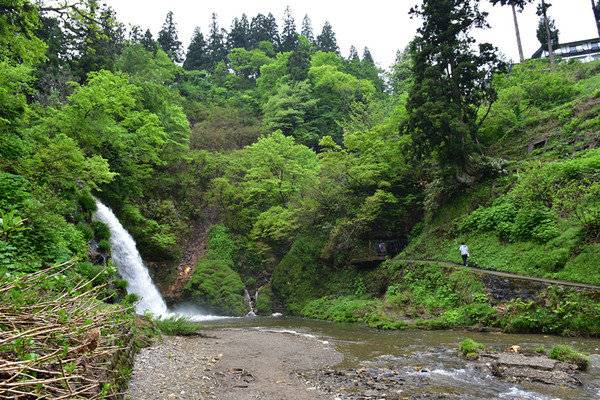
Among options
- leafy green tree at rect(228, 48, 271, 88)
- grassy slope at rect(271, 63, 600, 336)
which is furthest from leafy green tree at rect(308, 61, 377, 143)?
grassy slope at rect(271, 63, 600, 336)

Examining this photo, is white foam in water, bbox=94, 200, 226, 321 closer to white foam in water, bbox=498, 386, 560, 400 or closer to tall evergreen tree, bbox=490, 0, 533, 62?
white foam in water, bbox=498, 386, 560, 400

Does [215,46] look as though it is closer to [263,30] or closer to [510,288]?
[263,30]

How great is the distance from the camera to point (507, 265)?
51.6ft

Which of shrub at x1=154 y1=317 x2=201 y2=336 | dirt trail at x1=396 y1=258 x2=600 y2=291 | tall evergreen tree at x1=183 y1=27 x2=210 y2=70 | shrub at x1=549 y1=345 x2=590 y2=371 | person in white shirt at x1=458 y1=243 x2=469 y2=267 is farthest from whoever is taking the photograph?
tall evergreen tree at x1=183 y1=27 x2=210 y2=70

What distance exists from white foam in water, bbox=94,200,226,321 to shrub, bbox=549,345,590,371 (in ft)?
52.0

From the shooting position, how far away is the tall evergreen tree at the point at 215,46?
2495 inches

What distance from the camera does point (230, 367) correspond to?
938 cm

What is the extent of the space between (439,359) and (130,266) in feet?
54.1

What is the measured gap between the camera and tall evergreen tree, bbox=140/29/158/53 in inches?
1998

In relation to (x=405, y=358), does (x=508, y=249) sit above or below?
above

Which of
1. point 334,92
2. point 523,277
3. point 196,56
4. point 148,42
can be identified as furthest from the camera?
point 196,56

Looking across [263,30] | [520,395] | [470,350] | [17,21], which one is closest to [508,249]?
[470,350]

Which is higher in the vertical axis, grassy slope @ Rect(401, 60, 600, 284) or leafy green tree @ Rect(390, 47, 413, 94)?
leafy green tree @ Rect(390, 47, 413, 94)

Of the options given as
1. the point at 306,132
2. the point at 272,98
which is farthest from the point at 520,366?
the point at 272,98
